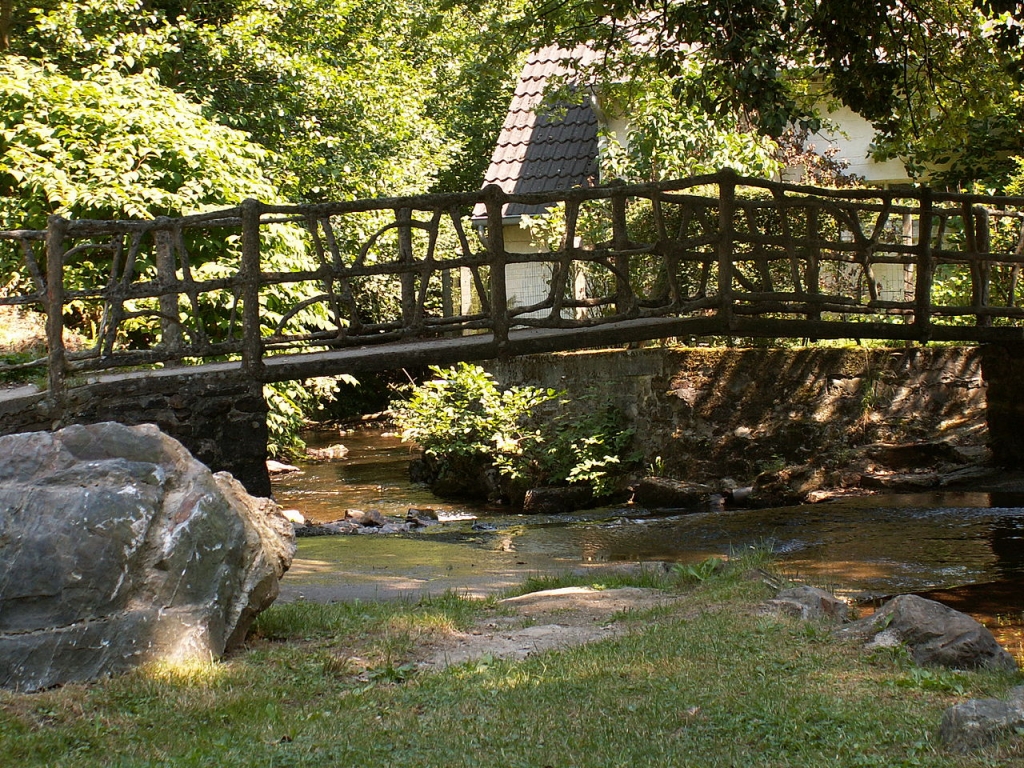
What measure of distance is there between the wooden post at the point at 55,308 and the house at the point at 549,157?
29.6ft

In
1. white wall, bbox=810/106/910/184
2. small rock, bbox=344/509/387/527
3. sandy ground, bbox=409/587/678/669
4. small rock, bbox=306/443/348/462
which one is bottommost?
small rock, bbox=306/443/348/462

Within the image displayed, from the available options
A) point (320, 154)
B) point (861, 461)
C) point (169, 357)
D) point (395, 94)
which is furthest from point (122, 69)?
point (861, 461)

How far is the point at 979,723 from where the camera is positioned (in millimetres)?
4121

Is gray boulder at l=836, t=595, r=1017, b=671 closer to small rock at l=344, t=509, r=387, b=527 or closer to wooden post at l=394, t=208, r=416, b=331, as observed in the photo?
wooden post at l=394, t=208, r=416, b=331

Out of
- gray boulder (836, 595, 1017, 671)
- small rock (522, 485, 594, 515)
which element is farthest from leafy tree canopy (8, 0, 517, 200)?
gray boulder (836, 595, 1017, 671)

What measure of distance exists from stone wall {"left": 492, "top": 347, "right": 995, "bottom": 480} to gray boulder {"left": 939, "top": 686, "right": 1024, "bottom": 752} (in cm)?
1000

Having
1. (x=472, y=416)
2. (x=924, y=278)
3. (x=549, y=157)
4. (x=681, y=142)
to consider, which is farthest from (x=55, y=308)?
(x=549, y=157)

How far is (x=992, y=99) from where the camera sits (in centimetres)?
1430

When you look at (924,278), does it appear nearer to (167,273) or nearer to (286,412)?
(167,273)

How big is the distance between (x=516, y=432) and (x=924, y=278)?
5.76 metres

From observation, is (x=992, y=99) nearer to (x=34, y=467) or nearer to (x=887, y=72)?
(x=887, y=72)

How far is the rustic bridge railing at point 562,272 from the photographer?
9.74 m

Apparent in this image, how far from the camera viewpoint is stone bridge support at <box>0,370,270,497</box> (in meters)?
9.47

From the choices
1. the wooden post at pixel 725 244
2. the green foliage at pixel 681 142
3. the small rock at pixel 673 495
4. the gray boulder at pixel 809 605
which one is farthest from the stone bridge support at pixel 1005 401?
the gray boulder at pixel 809 605
